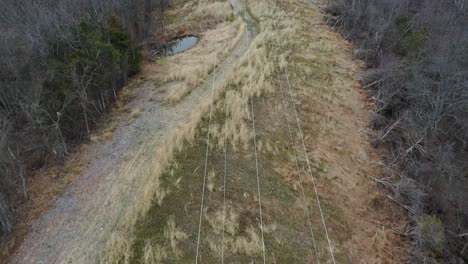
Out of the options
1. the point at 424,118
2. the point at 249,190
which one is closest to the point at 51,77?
the point at 249,190

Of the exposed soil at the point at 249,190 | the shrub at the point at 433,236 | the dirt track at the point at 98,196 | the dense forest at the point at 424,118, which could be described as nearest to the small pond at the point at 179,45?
the exposed soil at the point at 249,190

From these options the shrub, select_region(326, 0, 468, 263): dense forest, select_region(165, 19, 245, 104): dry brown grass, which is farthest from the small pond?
the shrub

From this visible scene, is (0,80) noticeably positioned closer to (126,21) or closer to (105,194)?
(105,194)

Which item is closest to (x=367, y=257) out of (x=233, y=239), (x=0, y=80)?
(x=233, y=239)

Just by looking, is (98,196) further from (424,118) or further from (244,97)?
(424,118)

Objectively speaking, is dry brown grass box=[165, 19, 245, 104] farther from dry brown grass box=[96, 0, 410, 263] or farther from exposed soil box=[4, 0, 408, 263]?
exposed soil box=[4, 0, 408, 263]

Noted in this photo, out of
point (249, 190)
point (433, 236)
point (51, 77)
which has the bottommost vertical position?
point (433, 236)
